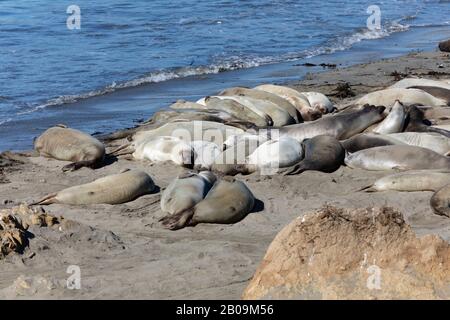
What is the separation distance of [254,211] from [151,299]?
234 cm

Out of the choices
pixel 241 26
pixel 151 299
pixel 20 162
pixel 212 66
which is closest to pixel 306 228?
pixel 151 299

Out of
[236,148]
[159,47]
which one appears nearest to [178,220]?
[236,148]

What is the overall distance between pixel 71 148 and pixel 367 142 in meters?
2.87

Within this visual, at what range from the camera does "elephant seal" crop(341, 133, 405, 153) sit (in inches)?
314

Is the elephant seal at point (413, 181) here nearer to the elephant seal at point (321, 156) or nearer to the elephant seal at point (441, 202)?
the elephant seal at point (441, 202)

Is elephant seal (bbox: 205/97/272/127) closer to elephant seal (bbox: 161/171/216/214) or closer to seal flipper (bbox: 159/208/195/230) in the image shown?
elephant seal (bbox: 161/171/216/214)

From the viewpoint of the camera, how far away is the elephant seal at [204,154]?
24.8ft

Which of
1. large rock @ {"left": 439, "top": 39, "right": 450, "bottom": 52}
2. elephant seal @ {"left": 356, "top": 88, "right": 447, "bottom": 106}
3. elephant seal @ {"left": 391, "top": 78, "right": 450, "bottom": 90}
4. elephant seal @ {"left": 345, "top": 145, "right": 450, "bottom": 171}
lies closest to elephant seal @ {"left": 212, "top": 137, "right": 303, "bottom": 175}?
elephant seal @ {"left": 345, "top": 145, "right": 450, "bottom": 171}

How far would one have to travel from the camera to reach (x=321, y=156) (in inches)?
301

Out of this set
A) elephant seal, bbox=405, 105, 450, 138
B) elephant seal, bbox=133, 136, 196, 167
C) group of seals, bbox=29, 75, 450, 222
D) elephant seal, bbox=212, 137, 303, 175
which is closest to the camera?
group of seals, bbox=29, 75, 450, 222

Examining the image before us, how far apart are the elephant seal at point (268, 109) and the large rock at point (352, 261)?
506cm

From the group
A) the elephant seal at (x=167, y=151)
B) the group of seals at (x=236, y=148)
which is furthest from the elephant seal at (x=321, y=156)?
the elephant seal at (x=167, y=151)

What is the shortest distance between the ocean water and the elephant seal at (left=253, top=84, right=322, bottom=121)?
169 centimetres
